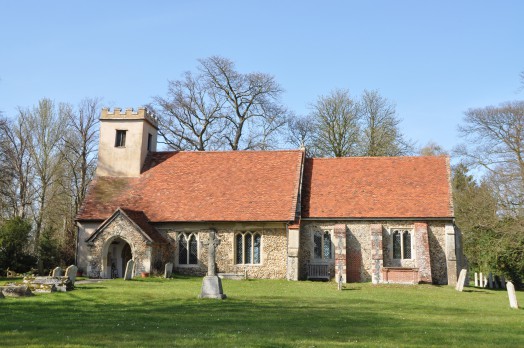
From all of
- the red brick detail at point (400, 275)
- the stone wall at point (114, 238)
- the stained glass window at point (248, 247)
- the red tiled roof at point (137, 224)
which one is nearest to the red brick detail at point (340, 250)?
the red brick detail at point (400, 275)

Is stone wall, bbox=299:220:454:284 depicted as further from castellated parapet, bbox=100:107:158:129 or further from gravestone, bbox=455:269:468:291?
castellated parapet, bbox=100:107:158:129

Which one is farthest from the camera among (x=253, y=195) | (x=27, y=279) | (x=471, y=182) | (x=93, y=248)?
(x=471, y=182)

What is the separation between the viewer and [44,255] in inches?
1337

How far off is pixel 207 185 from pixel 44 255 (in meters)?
10.7

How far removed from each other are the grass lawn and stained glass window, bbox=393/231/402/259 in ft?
24.3

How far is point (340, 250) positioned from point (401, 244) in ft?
11.6

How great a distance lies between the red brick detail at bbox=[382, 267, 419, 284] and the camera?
28719 millimetres

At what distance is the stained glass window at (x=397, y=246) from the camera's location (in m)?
30.8

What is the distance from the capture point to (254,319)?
1427 centimetres

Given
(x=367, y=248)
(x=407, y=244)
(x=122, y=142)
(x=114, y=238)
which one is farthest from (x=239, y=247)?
(x=122, y=142)

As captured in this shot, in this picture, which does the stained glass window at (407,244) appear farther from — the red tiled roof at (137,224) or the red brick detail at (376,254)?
the red tiled roof at (137,224)

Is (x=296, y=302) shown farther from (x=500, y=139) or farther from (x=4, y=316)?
(x=500, y=139)

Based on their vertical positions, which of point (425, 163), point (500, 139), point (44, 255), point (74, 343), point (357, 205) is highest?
point (500, 139)

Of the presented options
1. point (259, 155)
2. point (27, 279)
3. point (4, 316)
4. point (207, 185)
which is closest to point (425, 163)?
point (259, 155)
